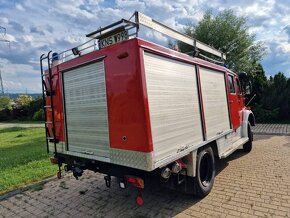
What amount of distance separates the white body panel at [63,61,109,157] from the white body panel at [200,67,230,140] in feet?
6.86

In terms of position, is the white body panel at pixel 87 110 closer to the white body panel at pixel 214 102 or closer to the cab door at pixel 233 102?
the white body panel at pixel 214 102

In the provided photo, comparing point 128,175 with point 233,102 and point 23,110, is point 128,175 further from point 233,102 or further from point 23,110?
point 23,110

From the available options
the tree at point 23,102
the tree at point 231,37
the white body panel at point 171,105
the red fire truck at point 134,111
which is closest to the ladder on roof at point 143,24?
the red fire truck at point 134,111

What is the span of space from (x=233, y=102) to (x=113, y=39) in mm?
4403

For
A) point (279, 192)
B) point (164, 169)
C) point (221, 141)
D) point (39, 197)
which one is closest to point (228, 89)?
point (221, 141)

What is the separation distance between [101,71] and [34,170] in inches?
193

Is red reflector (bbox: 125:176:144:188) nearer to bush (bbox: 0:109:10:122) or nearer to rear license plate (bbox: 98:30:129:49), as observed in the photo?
rear license plate (bbox: 98:30:129:49)

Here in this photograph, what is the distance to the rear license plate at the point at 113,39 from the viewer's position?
381 centimetres

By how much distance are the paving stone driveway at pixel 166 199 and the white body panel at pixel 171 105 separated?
3.74ft

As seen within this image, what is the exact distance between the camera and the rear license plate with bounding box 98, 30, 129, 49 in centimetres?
381

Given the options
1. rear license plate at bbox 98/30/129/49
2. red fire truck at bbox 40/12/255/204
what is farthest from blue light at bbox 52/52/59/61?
rear license plate at bbox 98/30/129/49

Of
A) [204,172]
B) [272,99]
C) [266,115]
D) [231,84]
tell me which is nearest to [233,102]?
[231,84]

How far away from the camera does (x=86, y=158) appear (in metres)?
4.58

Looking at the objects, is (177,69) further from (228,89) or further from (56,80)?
(228,89)
